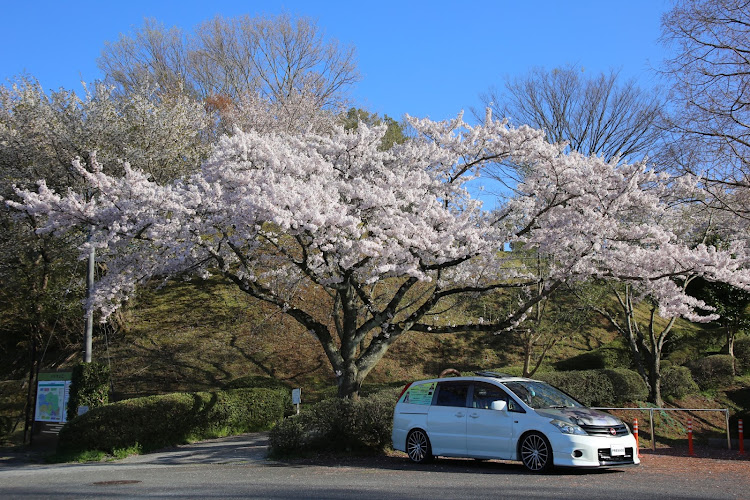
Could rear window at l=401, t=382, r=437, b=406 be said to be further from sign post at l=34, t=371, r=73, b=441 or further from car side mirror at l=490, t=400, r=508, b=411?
sign post at l=34, t=371, r=73, b=441

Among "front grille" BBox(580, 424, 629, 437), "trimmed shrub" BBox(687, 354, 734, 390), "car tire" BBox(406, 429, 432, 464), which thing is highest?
"trimmed shrub" BBox(687, 354, 734, 390)

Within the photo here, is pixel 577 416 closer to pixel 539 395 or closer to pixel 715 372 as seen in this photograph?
pixel 539 395

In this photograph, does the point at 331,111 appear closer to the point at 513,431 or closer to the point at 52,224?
the point at 52,224

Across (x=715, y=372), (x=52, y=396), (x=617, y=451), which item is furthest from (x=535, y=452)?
(x=715, y=372)

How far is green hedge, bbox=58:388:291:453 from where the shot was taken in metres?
13.6

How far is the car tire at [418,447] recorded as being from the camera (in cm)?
1083

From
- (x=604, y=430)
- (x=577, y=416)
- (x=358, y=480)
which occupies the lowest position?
(x=358, y=480)

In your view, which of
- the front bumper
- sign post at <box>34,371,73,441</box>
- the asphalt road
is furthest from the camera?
sign post at <box>34,371,73,441</box>

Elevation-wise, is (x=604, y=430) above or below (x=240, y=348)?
below

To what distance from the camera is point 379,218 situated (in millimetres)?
13289

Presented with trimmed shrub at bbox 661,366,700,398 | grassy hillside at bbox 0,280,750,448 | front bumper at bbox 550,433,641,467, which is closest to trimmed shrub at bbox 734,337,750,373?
grassy hillside at bbox 0,280,750,448

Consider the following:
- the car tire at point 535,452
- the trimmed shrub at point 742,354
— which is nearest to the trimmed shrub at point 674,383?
the trimmed shrub at point 742,354

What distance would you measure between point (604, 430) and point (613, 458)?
41cm

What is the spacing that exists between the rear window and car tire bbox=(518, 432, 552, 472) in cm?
195
